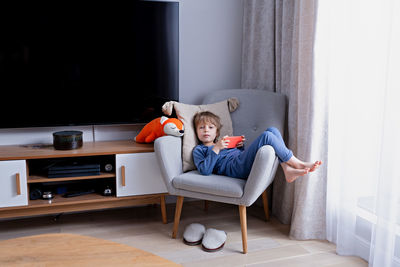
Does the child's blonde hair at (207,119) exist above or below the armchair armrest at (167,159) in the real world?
above

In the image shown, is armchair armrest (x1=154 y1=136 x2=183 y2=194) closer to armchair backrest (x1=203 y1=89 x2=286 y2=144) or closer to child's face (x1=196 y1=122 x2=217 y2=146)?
child's face (x1=196 y1=122 x2=217 y2=146)

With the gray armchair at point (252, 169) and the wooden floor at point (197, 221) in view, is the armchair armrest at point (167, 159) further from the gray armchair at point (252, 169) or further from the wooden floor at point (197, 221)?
the wooden floor at point (197, 221)

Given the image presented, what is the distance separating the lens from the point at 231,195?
230cm

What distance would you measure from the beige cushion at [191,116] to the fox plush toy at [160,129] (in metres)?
0.05

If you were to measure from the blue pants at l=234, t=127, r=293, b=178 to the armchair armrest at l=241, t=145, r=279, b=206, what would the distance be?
0.35ft

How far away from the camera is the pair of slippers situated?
2344 millimetres

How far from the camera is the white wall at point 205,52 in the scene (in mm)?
3068

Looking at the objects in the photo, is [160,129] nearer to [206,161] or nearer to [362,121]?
[206,161]

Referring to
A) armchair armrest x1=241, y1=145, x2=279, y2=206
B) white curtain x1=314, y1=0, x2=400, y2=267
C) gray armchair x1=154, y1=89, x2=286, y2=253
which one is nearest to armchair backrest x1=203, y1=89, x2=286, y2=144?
gray armchair x1=154, y1=89, x2=286, y2=253

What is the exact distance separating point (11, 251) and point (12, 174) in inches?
48.6

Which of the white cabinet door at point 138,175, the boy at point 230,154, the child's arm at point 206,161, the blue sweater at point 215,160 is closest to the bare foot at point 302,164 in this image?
the boy at point 230,154

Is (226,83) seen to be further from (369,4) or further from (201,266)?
(201,266)

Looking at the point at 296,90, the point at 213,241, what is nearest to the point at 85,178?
the point at 213,241

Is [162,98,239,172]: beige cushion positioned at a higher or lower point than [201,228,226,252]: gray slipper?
higher
